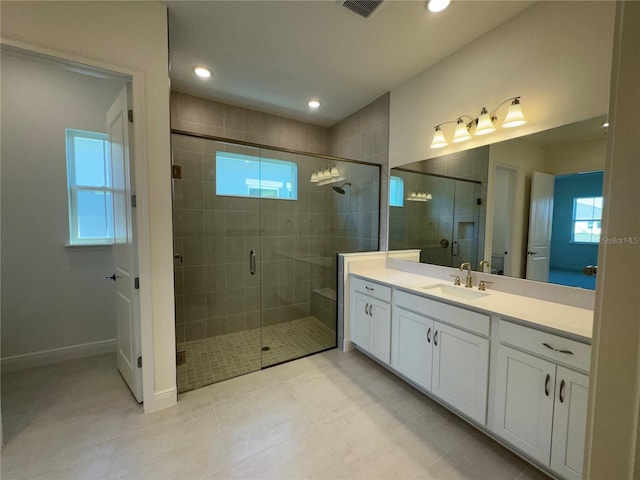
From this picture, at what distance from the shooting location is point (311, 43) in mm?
2205

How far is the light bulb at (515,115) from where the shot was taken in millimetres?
1866

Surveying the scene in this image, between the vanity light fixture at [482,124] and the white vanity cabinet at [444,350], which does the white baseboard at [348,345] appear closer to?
the white vanity cabinet at [444,350]

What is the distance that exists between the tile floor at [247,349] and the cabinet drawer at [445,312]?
1.21 metres

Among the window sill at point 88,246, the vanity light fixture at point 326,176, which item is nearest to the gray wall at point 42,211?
the window sill at point 88,246

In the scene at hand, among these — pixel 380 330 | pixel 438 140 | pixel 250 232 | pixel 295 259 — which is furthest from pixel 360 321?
pixel 438 140

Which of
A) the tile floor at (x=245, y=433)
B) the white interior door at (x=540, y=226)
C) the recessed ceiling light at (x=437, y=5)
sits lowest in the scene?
the tile floor at (x=245, y=433)

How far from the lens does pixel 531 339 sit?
4.66ft

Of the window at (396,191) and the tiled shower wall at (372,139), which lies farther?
the tiled shower wall at (372,139)

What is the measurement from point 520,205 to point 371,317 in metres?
1.54

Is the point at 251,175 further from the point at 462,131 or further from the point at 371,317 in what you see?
the point at 462,131

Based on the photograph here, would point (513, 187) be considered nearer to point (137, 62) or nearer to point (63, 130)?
point (137, 62)

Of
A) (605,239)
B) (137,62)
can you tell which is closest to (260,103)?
(137,62)

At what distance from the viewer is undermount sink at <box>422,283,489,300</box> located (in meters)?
2.08

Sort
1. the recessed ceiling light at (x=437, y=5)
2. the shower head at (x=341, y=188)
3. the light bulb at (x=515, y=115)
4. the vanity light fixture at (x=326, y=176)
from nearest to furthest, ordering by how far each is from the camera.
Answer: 1. the recessed ceiling light at (x=437, y=5)
2. the light bulb at (x=515, y=115)
3. the vanity light fixture at (x=326, y=176)
4. the shower head at (x=341, y=188)
